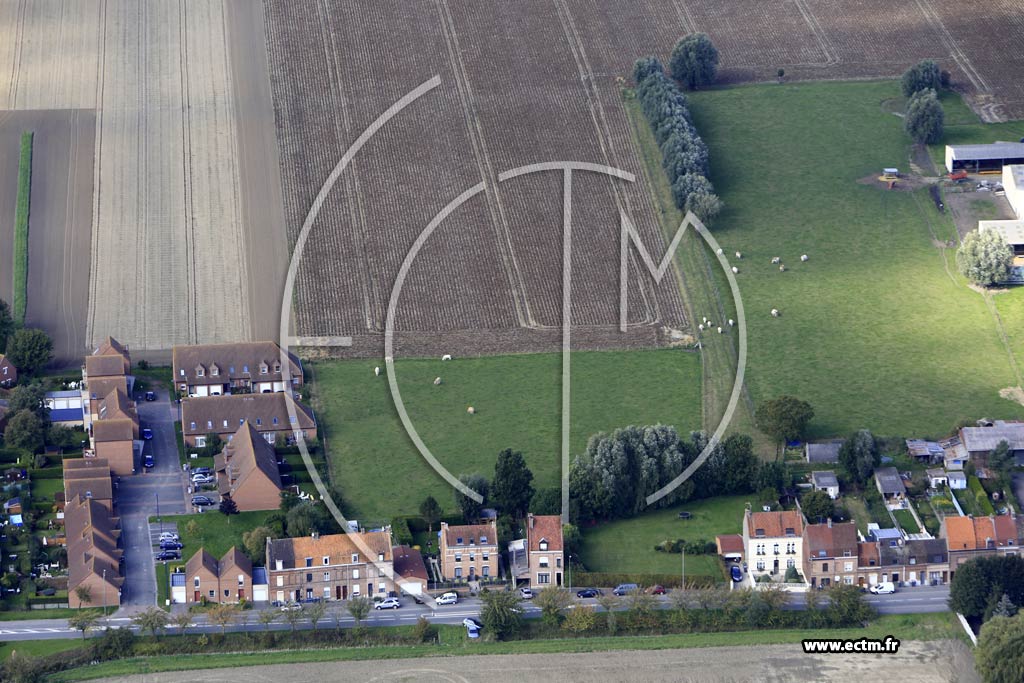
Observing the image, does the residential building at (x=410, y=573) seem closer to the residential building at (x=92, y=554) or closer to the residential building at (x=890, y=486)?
the residential building at (x=92, y=554)

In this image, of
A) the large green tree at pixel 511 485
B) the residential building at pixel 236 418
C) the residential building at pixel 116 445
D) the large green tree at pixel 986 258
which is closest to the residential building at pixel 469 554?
the large green tree at pixel 511 485

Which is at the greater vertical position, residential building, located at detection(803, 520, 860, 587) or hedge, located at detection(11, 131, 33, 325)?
hedge, located at detection(11, 131, 33, 325)

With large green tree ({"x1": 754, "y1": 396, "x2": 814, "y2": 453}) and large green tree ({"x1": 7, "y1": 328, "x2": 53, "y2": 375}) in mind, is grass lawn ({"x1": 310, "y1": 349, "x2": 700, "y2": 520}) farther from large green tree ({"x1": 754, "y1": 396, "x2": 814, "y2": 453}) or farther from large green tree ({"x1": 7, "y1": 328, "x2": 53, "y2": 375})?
large green tree ({"x1": 7, "y1": 328, "x2": 53, "y2": 375})

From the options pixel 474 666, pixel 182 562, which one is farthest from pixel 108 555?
pixel 474 666

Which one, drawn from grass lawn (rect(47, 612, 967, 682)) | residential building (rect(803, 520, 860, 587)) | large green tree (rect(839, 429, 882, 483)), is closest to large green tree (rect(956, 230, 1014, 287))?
large green tree (rect(839, 429, 882, 483))

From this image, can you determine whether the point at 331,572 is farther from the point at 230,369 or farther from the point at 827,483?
the point at 827,483

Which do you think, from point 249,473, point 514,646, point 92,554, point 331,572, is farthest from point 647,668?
point 92,554
